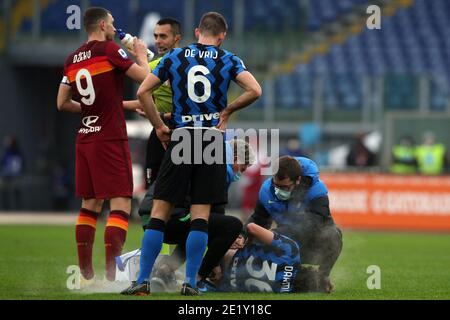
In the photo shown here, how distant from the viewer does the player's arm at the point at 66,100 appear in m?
9.04

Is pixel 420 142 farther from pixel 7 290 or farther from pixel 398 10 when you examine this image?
pixel 7 290

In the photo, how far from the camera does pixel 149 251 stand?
26.3ft

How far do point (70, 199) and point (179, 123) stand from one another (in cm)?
2221

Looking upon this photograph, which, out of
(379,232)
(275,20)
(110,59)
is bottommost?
(379,232)

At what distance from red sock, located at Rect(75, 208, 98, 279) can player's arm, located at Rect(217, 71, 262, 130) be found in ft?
5.11

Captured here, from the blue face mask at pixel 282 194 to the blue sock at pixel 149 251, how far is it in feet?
3.94

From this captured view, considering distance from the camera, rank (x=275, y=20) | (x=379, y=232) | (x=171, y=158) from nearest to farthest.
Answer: (x=171, y=158) < (x=379, y=232) < (x=275, y=20)

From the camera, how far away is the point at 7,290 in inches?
327

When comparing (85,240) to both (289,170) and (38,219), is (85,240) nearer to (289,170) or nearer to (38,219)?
(289,170)

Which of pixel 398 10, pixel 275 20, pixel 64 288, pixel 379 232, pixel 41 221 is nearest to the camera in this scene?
pixel 64 288

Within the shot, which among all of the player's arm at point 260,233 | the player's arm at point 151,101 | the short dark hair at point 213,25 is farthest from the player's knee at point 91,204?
the short dark hair at point 213,25

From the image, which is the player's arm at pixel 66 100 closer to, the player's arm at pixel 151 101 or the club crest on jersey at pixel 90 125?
the club crest on jersey at pixel 90 125
